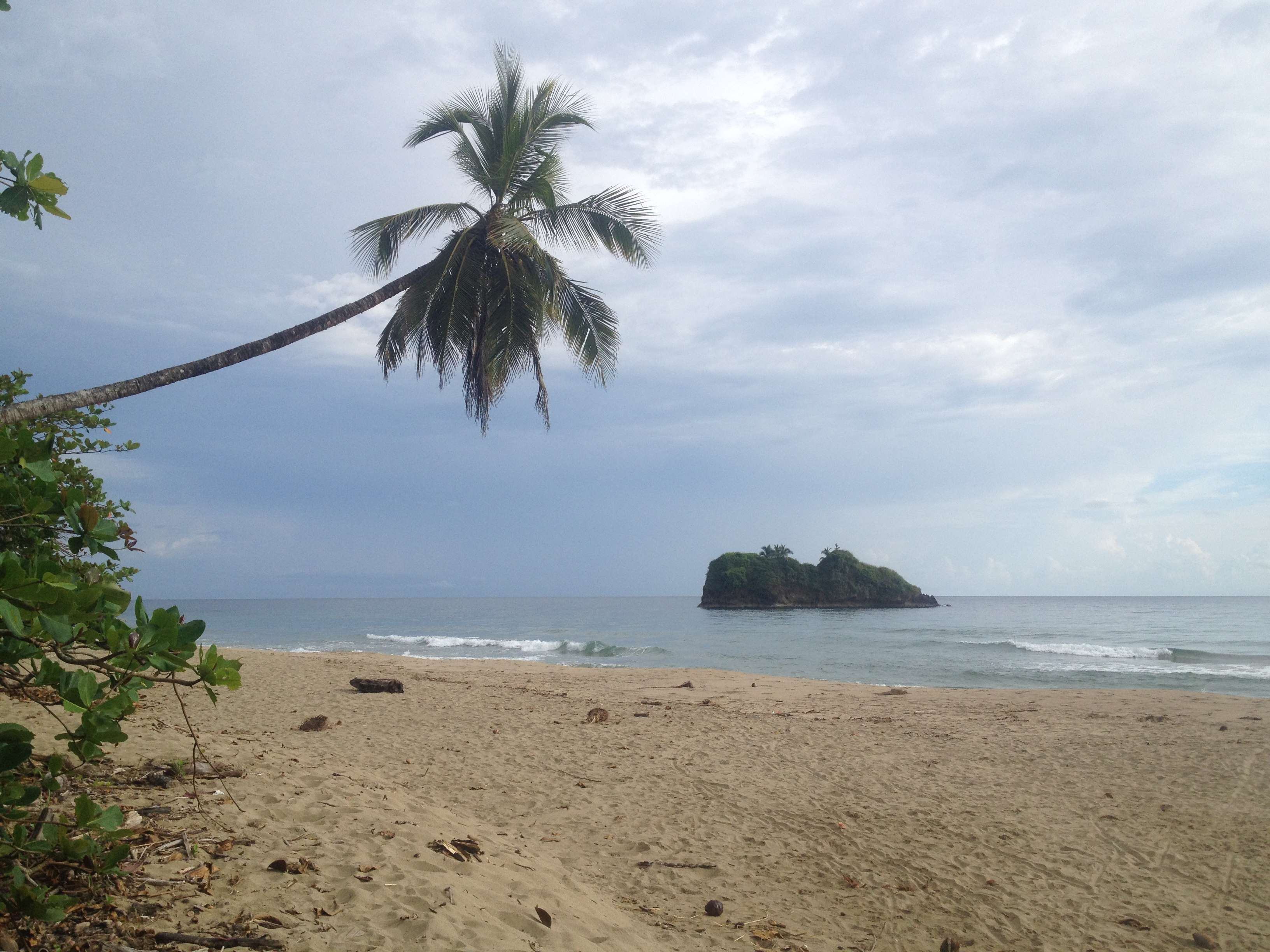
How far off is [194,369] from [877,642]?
26559 mm

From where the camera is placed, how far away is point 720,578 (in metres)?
59.1

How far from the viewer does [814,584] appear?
5656cm

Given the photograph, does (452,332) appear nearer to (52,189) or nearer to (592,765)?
(592,765)

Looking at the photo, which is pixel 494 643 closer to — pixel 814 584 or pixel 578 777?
pixel 578 777

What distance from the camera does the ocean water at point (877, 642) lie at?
19.2 meters

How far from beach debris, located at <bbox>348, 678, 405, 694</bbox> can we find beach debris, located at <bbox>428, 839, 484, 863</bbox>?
7200 millimetres

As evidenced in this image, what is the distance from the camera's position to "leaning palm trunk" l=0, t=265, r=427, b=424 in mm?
4426

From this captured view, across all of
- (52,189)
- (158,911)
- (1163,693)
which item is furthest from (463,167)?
(1163,693)

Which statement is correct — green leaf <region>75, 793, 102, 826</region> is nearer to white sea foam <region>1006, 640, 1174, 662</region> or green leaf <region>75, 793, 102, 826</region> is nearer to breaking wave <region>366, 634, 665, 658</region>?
breaking wave <region>366, 634, 665, 658</region>

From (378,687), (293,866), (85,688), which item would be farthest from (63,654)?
(378,687)

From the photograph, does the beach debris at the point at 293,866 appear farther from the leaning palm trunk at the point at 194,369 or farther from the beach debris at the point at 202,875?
the leaning palm trunk at the point at 194,369

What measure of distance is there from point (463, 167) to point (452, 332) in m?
2.82

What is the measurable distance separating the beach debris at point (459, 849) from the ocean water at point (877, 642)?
15.8 meters

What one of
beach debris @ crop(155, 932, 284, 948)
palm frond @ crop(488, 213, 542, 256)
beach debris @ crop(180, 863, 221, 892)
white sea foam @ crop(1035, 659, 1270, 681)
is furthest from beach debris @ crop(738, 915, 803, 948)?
white sea foam @ crop(1035, 659, 1270, 681)
